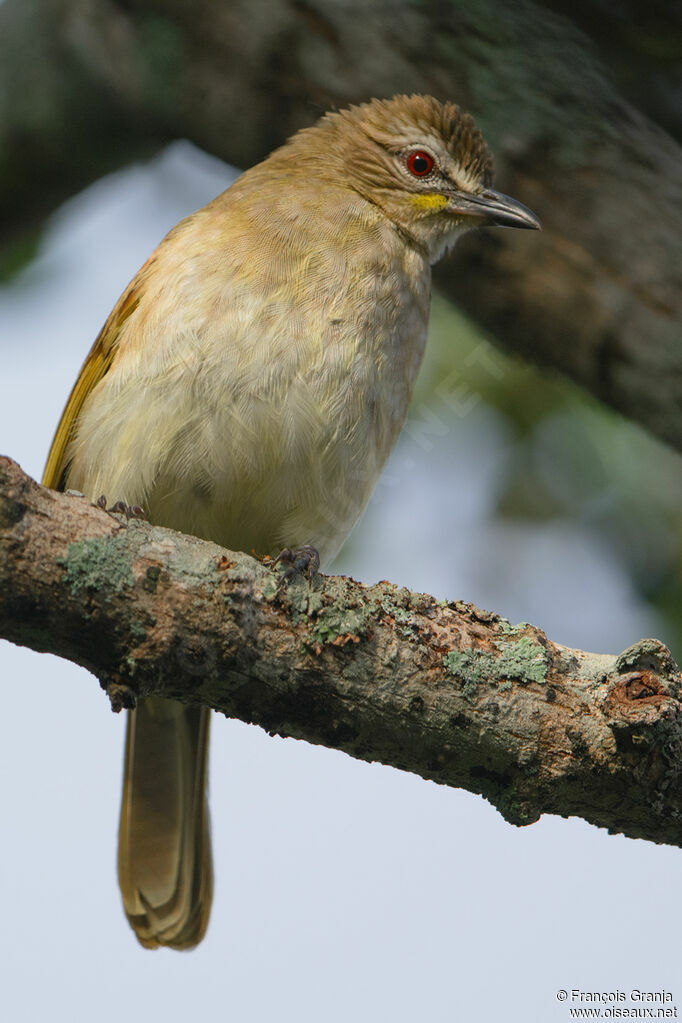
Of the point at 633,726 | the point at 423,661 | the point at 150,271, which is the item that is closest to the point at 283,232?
the point at 150,271

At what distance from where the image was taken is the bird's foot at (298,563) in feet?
10.3

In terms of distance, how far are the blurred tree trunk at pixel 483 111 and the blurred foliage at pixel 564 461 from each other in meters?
1.27

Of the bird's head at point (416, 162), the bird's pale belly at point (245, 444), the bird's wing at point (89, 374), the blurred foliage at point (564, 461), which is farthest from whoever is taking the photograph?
the blurred foliage at point (564, 461)

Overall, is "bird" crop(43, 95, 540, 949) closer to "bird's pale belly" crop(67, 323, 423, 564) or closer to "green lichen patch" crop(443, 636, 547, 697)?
"bird's pale belly" crop(67, 323, 423, 564)

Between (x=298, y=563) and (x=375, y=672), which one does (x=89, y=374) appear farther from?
(x=375, y=672)

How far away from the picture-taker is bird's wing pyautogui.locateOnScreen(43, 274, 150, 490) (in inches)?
175

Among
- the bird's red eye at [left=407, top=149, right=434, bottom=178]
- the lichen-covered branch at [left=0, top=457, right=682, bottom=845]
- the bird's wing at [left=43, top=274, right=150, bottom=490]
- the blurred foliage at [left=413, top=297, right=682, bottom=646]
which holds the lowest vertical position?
the lichen-covered branch at [left=0, top=457, right=682, bottom=845]

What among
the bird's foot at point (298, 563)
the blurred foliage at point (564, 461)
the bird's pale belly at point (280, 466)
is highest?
the blurred foliage at point (564, 461)

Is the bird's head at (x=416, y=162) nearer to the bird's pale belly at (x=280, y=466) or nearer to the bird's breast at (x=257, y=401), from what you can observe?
Answer: the bird's breast at (x=257, y=401)

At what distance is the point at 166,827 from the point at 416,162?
3.18 metres

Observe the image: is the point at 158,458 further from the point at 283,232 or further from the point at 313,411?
the point at 283,232

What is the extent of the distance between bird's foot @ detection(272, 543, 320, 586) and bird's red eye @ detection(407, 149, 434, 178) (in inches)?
90.9

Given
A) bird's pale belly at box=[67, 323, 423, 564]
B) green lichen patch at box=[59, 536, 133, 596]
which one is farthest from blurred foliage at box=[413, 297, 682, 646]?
green lichen patch at box=[59, 536, 133, 596]

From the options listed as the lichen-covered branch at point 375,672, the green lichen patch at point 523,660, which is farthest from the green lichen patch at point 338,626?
the green lichen patch at point 523,660
